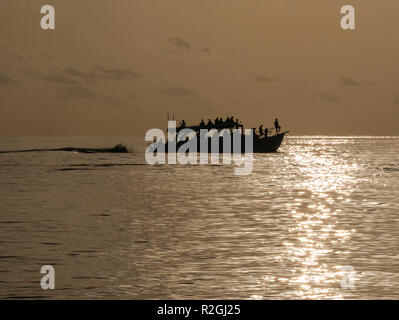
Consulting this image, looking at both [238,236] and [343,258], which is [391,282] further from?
[238,236]

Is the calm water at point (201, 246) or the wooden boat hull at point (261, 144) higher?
the wooden boat hull at point (261, 144)

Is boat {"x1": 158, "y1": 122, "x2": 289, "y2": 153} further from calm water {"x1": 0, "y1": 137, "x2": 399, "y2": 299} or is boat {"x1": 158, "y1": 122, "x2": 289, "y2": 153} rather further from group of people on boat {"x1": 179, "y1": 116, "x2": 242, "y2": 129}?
calm water {"x1": 0, "y1": 137, "x2": 399, "y2": 299}

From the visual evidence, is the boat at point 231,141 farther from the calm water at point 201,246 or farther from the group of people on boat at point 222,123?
the calm water at point 201,246

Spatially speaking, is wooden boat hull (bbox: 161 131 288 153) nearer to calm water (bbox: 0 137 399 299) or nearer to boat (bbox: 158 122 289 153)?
boat (bbox: 158 122 289 153)

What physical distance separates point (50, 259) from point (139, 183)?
47324 mm

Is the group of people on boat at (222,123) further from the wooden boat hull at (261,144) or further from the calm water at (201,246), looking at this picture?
the calm water at (201,246)

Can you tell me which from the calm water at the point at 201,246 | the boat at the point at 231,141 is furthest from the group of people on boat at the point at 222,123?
the calm water at the point at 201,246

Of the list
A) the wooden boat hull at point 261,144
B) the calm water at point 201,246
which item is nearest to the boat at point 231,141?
the wooden boat hull at point 261,144

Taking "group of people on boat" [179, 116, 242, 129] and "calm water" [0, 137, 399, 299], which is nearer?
"calm water" [0, 137, 399, 299]

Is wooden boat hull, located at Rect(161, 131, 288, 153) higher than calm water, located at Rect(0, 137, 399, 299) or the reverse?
higher

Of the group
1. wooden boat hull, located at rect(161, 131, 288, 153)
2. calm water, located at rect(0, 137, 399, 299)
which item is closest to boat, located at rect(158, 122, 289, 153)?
wooden boat hull, located at rect(161, 131, 288, 153)

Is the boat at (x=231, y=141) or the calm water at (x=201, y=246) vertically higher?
the boat at (x=231, y=141)

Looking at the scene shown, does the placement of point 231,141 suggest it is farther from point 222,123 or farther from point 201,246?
point 201,246

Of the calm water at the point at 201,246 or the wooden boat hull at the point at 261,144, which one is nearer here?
the calm water at the point at 201,246
